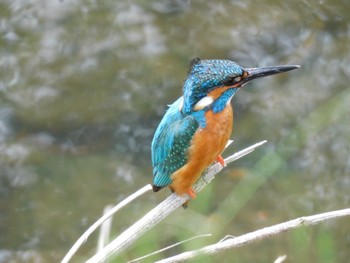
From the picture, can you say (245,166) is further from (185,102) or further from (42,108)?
(185,102)

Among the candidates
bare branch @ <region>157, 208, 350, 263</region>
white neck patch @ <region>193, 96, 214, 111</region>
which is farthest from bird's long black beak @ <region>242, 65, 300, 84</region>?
bare branch @ <region>157, 208, 350, 263</region>

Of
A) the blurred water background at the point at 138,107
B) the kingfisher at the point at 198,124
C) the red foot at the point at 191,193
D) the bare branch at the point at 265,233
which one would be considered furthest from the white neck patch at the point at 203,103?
the blurred water background at the point at 138,107

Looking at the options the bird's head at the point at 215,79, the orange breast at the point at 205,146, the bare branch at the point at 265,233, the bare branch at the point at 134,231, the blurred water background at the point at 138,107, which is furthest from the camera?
the blurred water background at the point at 138,107

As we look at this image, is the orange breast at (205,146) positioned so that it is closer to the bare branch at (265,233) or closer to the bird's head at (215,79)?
the bird's head at (215,79)

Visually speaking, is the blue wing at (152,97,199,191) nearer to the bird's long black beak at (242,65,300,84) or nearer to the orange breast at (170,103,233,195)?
the orange breast at (170,103,233,195)

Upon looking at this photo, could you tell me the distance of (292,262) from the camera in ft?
14.5

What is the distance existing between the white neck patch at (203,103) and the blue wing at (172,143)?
0.18 ft

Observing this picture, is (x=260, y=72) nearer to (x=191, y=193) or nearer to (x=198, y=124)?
(x=198, y=124)

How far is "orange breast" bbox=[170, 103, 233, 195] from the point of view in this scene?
310cm

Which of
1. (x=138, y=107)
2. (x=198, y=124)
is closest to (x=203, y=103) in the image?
(x=198, y=124)

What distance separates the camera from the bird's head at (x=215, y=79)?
2.94 metres

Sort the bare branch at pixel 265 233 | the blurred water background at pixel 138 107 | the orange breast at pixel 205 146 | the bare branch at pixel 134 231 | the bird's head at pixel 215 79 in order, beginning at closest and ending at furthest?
1. the bare branch at pixel 265 233
2. the bare branch at pixel 134 231
3. the bird's head at pixel 215 79
4. the orange breast at pixel 205 146
5. the blurred water background at pixel 138 107

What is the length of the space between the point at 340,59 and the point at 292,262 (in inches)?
74.4

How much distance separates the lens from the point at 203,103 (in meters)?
3.05
